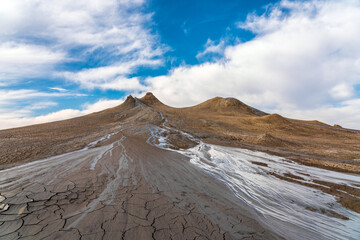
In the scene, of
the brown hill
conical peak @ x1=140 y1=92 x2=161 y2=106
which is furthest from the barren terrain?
conical peak @ x1=140 y1=92 x2=161 y2=106

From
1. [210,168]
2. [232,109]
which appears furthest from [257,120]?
[210,168]

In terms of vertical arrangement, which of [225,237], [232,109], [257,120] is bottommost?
[225,237]

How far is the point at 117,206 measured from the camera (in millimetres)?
3488

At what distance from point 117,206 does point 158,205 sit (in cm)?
84

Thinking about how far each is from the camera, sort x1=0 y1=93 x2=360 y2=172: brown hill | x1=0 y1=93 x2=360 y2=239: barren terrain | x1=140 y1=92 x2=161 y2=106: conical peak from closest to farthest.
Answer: x1=0 y1=93 x2=360 y2=239: barren terrain → x1=0 y1=93 x2=360 y2=172: brown hill → x1=140 y1=92 x2=161 y2=106: conical peak

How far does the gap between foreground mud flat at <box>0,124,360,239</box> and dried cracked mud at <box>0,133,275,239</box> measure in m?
0.01

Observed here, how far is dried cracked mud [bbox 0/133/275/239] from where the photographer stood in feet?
9.11

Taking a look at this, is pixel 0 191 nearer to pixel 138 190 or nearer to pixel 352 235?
pixel 138 190

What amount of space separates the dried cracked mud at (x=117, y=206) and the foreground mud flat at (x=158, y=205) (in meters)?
0.01

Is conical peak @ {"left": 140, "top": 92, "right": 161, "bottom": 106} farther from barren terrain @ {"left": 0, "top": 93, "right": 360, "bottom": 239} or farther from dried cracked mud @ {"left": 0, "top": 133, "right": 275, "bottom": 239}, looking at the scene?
dried cracked mud @ {"left": 0, "top": 133, "right": 275, "bottom": 239}

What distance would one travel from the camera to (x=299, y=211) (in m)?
4.11

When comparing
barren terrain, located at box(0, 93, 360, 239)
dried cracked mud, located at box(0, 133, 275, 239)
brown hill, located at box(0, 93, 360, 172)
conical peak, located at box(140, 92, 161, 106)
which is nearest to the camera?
dried cracked mud, located at box(0, 133, 275, 239)

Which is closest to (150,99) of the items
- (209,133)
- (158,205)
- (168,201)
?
(209,133)

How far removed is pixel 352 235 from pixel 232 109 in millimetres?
41953
